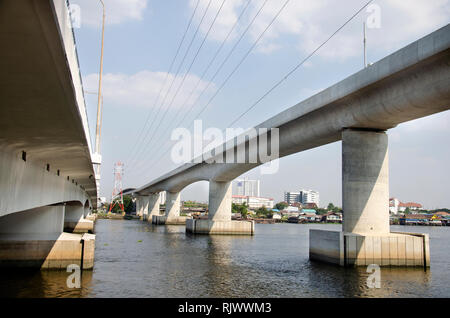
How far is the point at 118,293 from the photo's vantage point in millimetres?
17484

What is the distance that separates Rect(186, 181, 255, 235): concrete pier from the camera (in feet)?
173

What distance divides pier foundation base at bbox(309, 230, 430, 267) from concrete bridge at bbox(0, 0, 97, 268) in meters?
14.5

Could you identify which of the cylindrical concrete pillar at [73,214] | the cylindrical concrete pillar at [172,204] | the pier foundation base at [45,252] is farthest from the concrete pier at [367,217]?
the cylindrical concrete pillar at [172,204]

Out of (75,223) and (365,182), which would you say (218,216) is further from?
(365,182)

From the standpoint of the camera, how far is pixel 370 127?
24906 millimetres

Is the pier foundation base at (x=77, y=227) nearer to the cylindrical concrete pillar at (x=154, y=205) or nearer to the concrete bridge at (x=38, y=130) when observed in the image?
the concrete bridge at (x=38, y=130)

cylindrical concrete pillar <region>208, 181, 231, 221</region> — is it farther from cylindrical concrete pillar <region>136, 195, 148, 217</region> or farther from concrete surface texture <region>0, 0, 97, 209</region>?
cylindrical concrete pillar <region>136, 195, 148, 217</region>

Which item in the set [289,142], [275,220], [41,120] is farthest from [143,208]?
[41,120]

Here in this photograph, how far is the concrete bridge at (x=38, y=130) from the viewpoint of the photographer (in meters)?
6.07

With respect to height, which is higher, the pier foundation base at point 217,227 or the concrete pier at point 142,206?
the concrete pier at point 142,206

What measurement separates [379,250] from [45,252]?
1904 centimetres

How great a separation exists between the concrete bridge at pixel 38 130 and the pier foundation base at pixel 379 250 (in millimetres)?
14517
